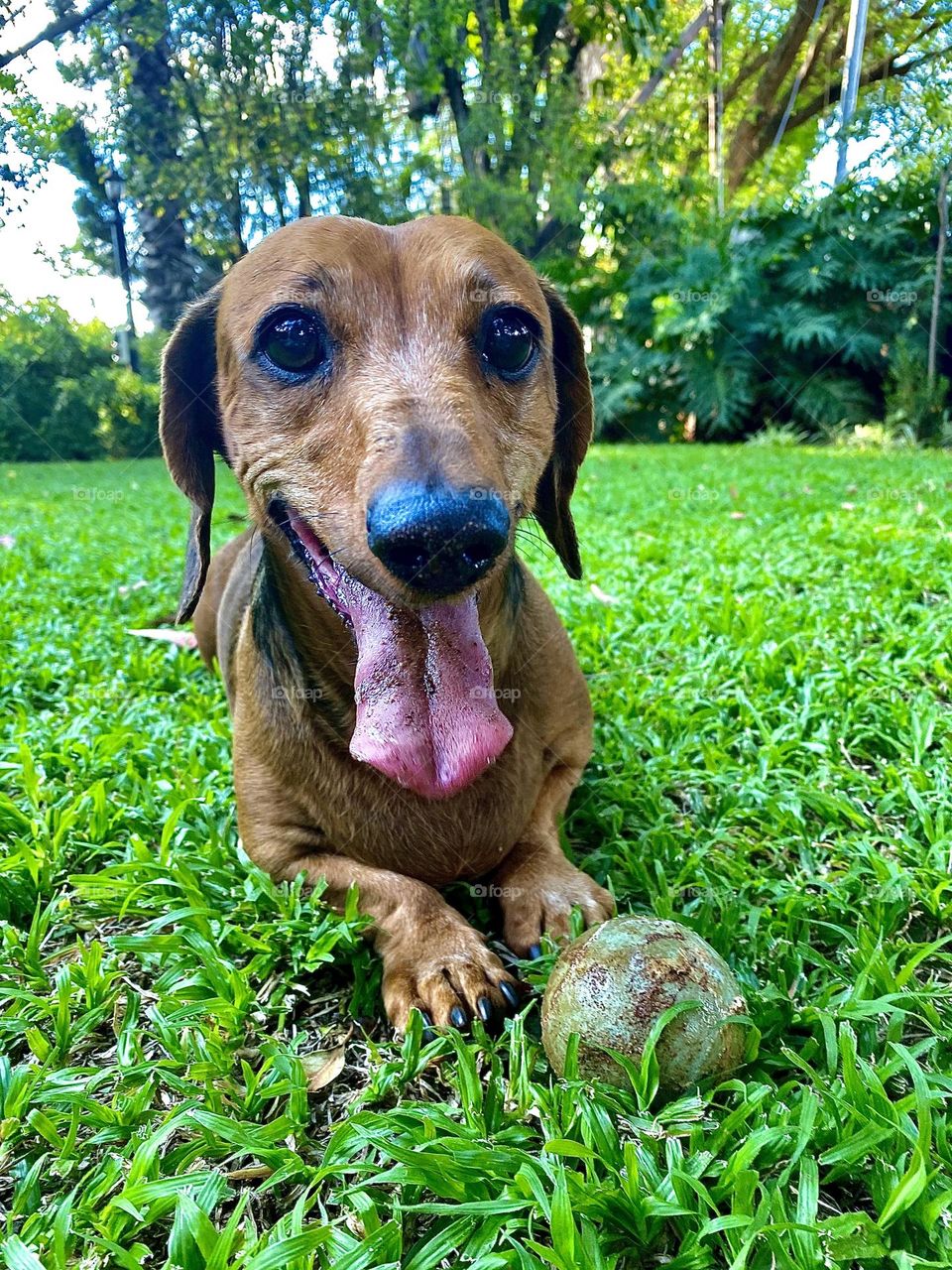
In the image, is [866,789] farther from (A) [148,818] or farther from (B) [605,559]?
(B) [605,559]

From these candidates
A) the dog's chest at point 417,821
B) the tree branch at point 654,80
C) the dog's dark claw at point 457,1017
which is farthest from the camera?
the tree branch at point 654,80

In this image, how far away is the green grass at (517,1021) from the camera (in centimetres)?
110

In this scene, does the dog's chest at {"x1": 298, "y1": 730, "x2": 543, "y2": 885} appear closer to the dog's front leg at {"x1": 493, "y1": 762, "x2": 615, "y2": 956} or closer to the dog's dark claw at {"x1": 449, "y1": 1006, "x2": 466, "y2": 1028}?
the dog's front leg at {"x1": 493, "y1": 762, "x2": 615, "y2": 956}

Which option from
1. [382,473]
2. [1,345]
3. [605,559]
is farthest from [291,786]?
[1,345]

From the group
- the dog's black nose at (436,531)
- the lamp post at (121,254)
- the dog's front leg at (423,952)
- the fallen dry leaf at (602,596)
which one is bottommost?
the dog's front leg at (423,952)

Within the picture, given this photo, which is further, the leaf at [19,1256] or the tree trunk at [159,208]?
the tree trunk at [159,208]

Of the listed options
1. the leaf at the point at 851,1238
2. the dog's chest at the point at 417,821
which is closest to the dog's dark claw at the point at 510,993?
the dog's chest at the point at 417,821

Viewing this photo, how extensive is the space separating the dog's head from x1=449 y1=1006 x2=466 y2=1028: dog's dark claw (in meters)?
0.77

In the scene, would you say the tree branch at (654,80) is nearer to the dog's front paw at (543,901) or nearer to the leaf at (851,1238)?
the dog's front paw at (543,901)

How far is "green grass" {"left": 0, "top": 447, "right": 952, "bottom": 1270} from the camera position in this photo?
1099mm

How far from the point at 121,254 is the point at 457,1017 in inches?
130

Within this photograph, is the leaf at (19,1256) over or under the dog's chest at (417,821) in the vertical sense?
under

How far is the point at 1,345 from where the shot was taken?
Answer: 4.65m

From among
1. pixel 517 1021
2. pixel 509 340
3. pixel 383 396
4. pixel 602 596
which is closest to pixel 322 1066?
pixel 517 1021
